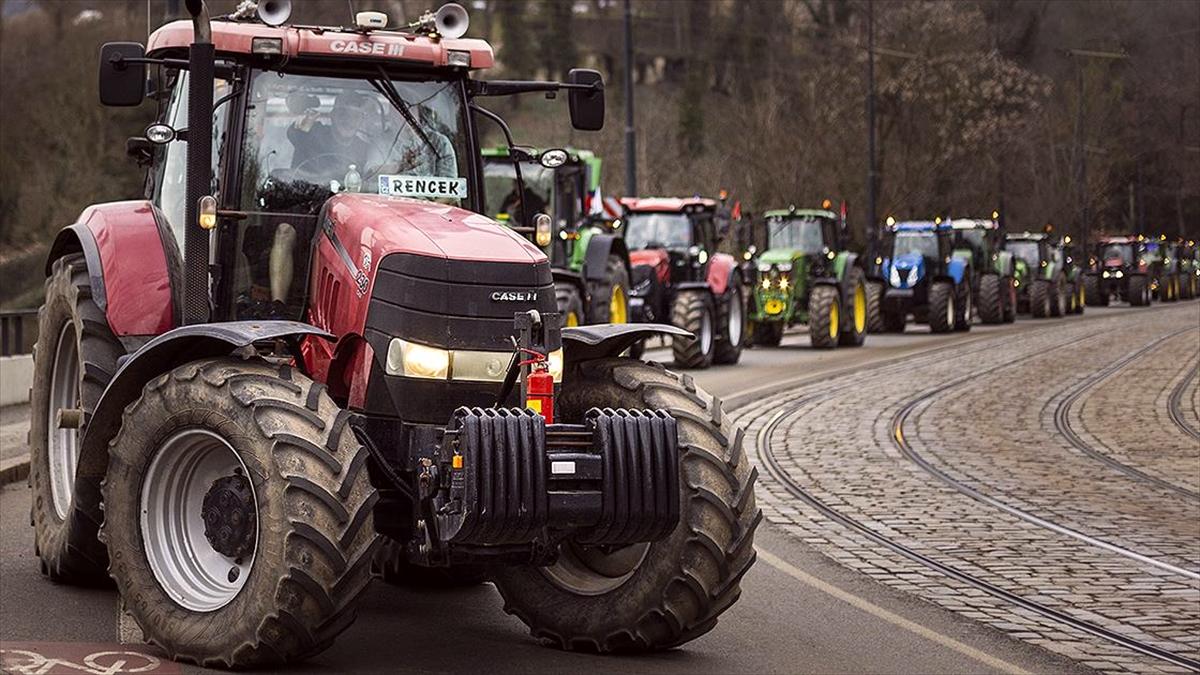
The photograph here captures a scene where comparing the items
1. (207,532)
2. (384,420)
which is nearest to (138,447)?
(207,532)

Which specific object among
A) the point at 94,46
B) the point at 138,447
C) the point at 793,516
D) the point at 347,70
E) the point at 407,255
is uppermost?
the point at 94,46

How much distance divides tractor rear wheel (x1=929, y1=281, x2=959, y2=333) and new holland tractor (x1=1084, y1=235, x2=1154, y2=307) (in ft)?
78.0

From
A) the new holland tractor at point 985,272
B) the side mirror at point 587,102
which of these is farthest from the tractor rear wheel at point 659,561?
the new holland tractor at point 985,272

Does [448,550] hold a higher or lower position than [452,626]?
higher

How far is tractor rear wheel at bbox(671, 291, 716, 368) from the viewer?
28016 mm

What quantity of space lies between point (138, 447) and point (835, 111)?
55260 mm

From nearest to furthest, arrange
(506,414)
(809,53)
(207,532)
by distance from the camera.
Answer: (506,414) → (207,532) → (809,53)

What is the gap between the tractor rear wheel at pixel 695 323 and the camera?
91.9 feet

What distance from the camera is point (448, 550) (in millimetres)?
7234

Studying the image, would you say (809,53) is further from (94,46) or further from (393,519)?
(393,519)

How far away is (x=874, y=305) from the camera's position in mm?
40250

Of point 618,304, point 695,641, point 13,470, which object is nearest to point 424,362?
point 695,641

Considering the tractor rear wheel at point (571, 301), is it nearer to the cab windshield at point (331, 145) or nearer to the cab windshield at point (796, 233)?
the cab windshield at point (331, 145)

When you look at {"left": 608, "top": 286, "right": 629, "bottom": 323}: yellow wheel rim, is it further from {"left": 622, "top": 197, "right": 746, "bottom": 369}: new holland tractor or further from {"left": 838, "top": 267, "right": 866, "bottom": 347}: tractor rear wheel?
{"left": 838, "top": 267, "right": 866, "bottom": 347}: tractor rear wheel
